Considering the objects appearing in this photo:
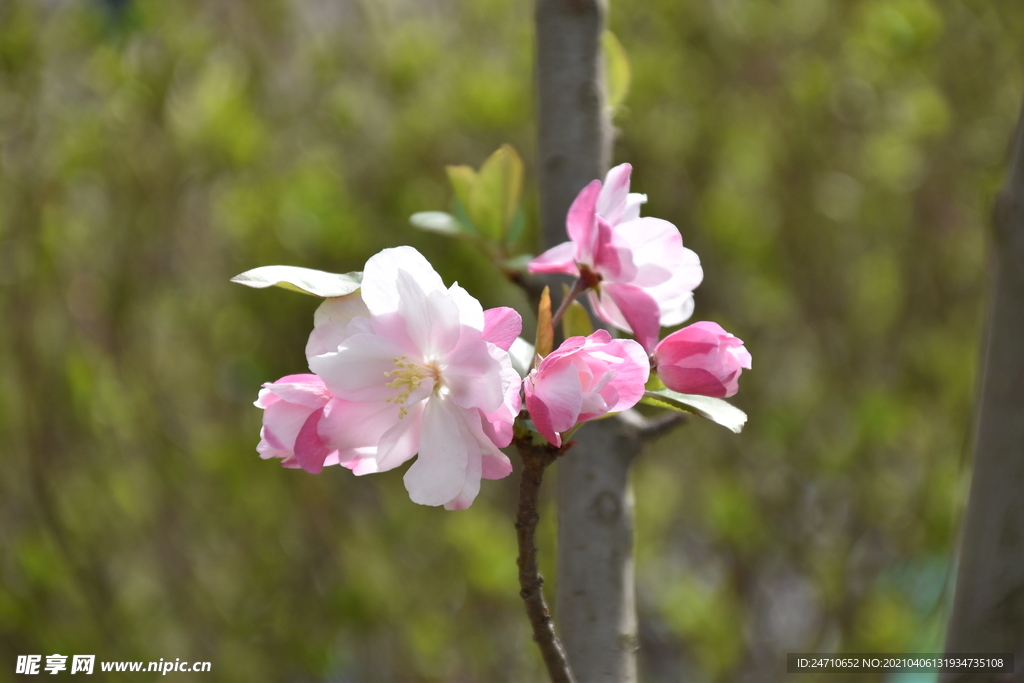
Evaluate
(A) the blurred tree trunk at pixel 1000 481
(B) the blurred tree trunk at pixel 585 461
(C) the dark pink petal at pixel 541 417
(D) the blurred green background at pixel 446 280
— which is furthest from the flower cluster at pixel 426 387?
(D) the blurred green background at pixel 446 280

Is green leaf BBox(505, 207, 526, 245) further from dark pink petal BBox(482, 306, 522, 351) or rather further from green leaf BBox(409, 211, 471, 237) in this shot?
dark pink petal BBox(482, 306, 522, 351)

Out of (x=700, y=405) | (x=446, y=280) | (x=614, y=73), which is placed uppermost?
(x=614, y=73)

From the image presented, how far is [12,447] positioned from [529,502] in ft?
5.78

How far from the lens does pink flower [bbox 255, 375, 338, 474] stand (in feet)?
1.29

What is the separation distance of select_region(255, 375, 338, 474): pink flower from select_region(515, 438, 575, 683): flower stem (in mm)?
95

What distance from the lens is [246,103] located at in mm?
1643

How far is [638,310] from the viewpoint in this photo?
0.45 metres

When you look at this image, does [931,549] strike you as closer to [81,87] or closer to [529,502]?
[529,502]

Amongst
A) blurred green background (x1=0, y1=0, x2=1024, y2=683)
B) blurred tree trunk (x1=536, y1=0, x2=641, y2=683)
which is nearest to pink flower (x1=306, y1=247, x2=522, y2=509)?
blurred tree trunk (x1=536, y1=0, x2=641, y2=683)

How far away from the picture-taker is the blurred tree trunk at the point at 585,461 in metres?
0.55

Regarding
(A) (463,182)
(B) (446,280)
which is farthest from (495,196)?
(B) (446,280)

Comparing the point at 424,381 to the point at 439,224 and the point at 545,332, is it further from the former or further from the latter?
the point at 439,224

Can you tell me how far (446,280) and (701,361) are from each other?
1.20 metres

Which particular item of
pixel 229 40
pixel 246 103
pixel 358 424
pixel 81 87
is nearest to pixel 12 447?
pixel 81 87
